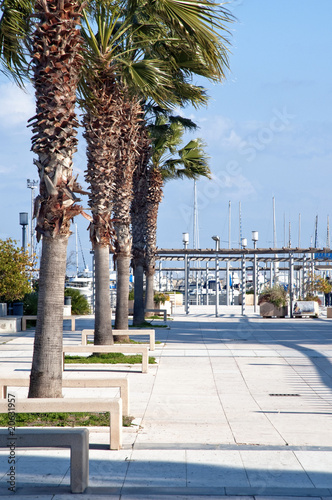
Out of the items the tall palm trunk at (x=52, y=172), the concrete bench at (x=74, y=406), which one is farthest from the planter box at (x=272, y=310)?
the concrete bench at (x=74, y=406)

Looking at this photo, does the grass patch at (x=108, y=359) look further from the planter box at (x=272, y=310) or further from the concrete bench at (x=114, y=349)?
the planter box at (x=272, y=310)

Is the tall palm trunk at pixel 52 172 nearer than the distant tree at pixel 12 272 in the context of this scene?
Yes

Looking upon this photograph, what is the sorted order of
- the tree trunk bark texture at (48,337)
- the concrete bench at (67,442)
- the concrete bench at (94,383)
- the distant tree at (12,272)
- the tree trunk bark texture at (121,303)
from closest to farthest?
the concrete bench at (67,442) < the tree trunk bark texture at (48,337) < the concrete bench at (94,383) < the tree trunk bark texture at (121,303) < the distant tree at (12,272)

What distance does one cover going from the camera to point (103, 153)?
14352 millimetres

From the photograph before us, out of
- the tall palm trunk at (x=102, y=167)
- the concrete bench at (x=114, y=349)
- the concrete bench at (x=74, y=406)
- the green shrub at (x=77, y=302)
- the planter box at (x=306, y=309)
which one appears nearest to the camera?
the concrete bench at (x=74, y=406)

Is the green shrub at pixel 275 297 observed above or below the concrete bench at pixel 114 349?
above

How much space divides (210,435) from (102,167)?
26.5ft

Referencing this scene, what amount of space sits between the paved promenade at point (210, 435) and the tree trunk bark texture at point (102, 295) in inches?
36.4

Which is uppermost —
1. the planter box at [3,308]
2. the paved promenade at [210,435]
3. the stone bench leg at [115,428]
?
the planter box at [3,308]

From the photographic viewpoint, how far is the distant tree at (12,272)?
78.4 feet

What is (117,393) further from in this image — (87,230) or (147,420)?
(87,230)

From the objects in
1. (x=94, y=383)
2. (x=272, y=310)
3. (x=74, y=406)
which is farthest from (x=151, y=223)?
(x=74, y=406)

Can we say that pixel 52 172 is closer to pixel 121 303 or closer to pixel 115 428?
pixel 115 428

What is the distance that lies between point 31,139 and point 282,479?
539cm
